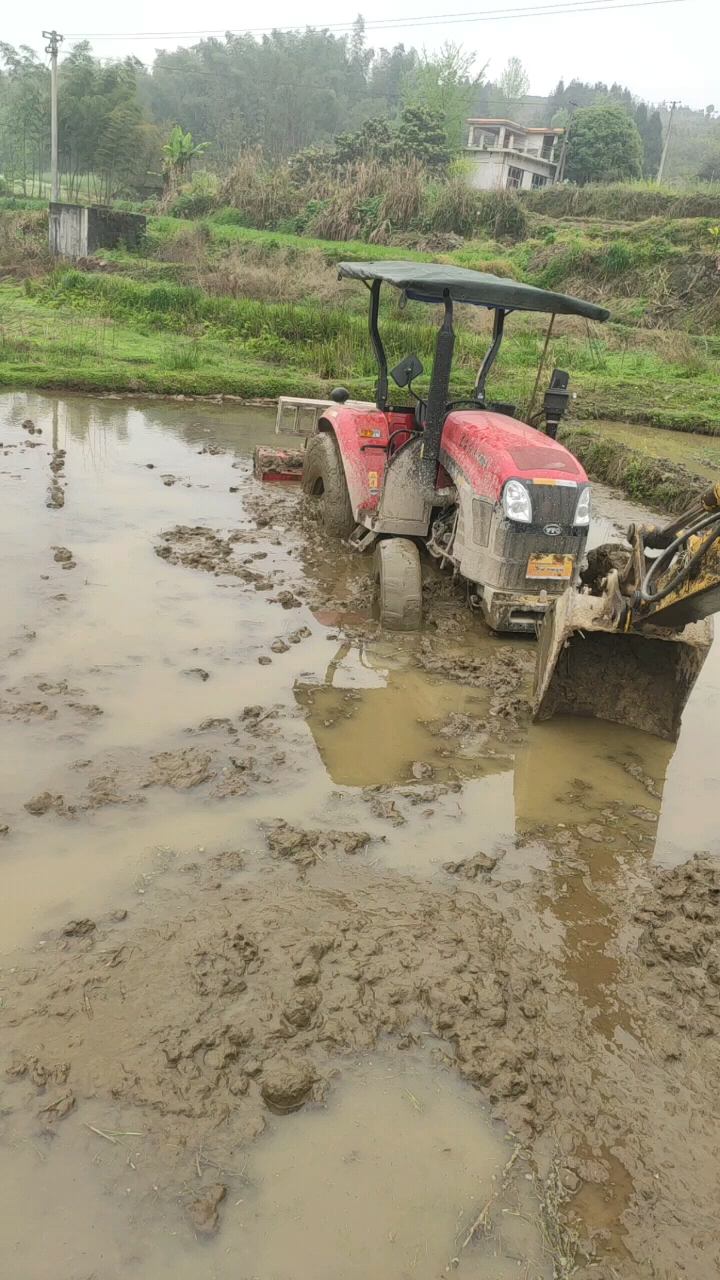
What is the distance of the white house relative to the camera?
44969 mm

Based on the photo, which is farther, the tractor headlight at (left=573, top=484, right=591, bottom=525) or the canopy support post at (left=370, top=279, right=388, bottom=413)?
the canopy support post at (left=370, top=279, right=388, bottom=413)

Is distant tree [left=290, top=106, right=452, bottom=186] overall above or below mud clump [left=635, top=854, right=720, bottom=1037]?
above

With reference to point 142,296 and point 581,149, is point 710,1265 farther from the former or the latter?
point 581,149

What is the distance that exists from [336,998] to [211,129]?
86.0 meters

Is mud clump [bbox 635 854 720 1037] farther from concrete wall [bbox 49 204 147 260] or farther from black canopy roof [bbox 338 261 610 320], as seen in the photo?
concrete wall [bbox 49 204 147 260]

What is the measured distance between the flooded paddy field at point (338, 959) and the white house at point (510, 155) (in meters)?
38.9

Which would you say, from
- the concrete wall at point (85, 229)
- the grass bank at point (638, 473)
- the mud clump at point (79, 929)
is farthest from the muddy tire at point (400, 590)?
the concrete wall at point (85, 229)

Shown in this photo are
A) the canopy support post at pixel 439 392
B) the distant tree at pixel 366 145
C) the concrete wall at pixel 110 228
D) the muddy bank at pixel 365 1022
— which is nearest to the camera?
the muddy bank at pixel 365 1022

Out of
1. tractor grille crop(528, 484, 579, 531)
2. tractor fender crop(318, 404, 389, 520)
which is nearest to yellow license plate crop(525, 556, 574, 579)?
tractor grille crop(528, 484, 579, 531)

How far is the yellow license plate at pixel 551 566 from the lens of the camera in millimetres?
5375

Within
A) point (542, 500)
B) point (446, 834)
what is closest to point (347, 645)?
point (542, 500)

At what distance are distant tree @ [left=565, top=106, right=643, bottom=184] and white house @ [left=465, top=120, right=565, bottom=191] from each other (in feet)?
4.01

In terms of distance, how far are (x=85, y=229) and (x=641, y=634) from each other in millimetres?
24177

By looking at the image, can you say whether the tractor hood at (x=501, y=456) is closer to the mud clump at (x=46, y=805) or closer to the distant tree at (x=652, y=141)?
the mud clump at (x=46, y=805)
